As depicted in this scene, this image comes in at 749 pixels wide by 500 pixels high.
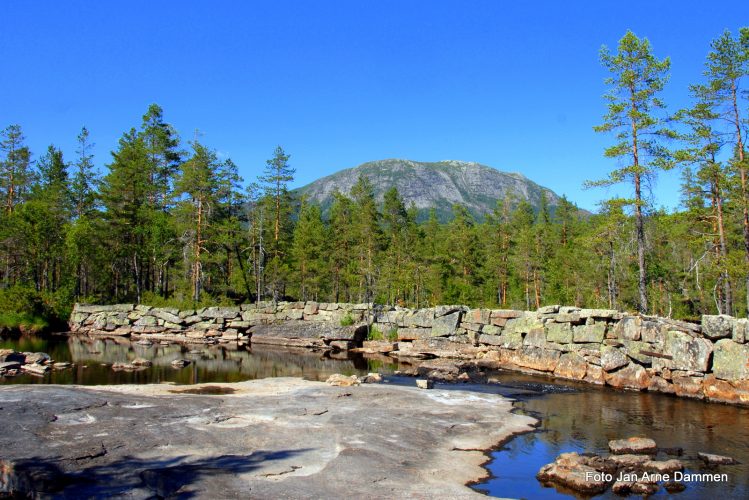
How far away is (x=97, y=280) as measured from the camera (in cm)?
4941

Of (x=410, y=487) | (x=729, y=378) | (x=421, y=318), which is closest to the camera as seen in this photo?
(x=410, y=487)

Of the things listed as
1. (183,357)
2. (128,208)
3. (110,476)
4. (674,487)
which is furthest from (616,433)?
(128,208)

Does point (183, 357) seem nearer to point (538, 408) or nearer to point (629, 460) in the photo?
point (538, 408)

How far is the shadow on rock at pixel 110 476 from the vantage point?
775 cm

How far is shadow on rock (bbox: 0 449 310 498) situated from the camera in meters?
7.75

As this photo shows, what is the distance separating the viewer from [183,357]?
2912 cm

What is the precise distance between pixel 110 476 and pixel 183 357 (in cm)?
2201

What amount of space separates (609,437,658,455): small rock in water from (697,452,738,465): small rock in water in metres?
1.00

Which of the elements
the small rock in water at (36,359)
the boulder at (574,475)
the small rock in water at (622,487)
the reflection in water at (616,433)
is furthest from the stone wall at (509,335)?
the small rock in water at (36,359)

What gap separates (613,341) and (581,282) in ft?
69.3

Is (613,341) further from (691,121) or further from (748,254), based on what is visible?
(691,121)

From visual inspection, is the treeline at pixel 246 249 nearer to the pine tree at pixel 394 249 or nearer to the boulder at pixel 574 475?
the pine tree at pixel 394 249

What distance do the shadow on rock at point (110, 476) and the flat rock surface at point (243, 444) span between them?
0.02m

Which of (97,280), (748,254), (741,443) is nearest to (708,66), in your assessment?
(748,254)
